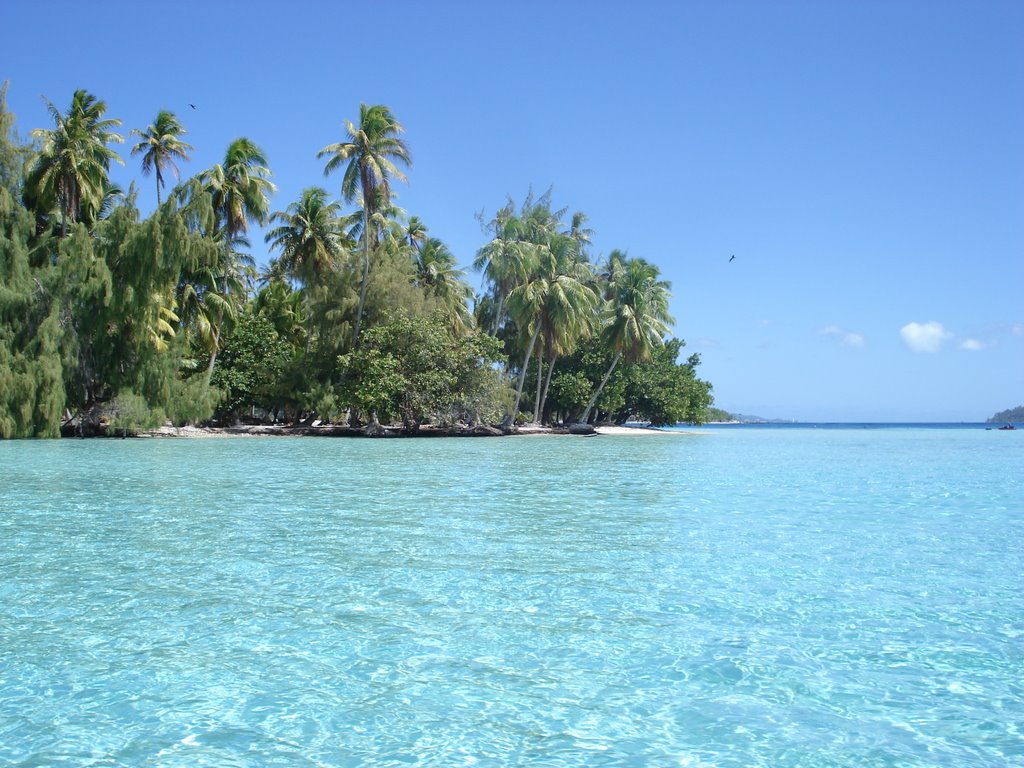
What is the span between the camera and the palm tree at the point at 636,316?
133 ft

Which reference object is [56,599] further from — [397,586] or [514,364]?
[514,364]

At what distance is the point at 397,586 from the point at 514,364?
39.9 metres

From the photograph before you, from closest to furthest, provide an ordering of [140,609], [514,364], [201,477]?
1. [140,609]
2. [201,477]
3. [514,364]

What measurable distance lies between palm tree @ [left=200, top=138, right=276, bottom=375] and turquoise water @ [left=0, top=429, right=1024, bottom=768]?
22.0 meters

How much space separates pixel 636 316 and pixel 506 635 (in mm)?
37229

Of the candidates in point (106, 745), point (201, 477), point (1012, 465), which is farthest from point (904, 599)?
point (1012, 465)

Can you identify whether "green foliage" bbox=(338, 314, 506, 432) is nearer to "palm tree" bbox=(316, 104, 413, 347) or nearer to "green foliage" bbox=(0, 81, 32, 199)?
"palm tree" bbox=(316, 104, 413, 347)

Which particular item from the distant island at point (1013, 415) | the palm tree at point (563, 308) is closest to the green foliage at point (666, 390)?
the palm tree at point (563, 308)

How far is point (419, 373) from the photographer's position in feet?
108

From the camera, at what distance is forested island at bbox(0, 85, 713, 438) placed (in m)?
25.7

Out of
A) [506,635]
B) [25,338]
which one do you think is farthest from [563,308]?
[506,635]

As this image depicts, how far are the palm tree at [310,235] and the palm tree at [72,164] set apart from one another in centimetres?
784

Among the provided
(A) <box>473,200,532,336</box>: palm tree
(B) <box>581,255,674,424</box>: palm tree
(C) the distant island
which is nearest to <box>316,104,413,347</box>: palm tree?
(A) <box>473,200,532,336</box>: palm tree

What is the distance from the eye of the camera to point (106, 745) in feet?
10.8
